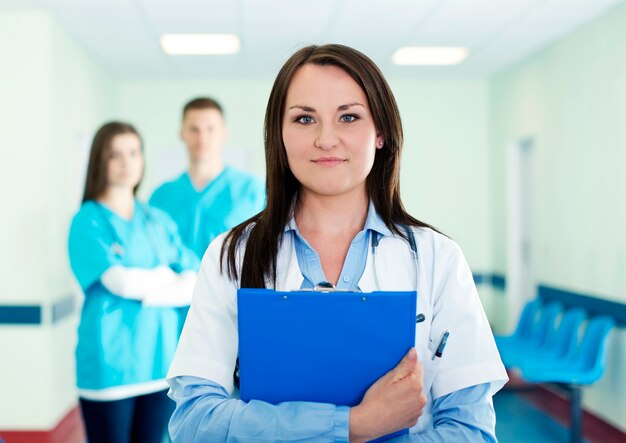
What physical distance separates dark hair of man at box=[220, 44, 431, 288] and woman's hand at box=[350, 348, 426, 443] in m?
0.25

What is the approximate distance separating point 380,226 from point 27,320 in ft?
10.3

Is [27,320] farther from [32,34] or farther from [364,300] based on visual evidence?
[364,300]

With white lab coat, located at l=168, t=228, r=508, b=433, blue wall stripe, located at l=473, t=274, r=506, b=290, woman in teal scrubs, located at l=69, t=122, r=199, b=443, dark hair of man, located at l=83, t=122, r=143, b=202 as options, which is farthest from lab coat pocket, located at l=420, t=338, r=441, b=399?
blue wall stripe, located at l=473, t=274, r=506, b=290

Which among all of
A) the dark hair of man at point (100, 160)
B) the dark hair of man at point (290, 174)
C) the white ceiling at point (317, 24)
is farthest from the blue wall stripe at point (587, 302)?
the dark hair of man at point (290, 174)

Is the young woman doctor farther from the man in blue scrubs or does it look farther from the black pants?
the man in blue scrubs

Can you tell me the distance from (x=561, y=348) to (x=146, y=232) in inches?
104

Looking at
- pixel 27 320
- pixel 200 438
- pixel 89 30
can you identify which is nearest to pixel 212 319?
pixel 200 438

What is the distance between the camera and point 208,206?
8.82 feet

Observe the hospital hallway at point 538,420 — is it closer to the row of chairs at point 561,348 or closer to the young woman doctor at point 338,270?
the row of chairs at point 561,348

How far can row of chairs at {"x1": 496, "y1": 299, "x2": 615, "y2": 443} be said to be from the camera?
355 centimetres

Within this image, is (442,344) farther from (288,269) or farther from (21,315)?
(21,315)

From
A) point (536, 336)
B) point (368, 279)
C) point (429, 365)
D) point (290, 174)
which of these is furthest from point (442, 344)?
point (536, 336)

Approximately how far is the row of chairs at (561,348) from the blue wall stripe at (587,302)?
46mm

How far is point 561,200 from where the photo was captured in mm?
4492
